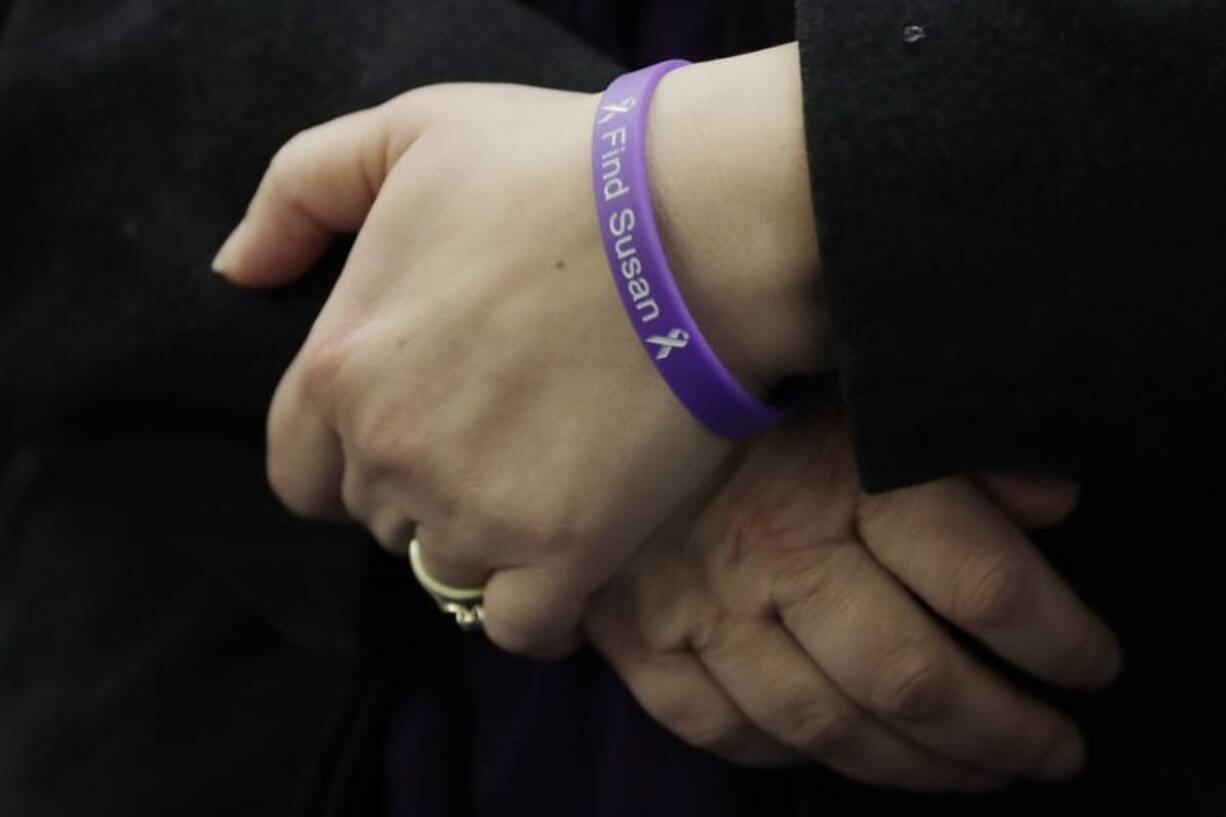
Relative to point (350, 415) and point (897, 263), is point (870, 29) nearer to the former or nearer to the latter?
point (897, 263)

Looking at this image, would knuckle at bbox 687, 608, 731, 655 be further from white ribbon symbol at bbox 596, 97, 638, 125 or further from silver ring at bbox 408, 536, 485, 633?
white ribbon symbol at bbox 596, 97, 638, 125

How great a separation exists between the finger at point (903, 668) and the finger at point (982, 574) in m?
0.01

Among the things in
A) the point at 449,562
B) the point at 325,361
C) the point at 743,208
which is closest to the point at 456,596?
the point at 449,562

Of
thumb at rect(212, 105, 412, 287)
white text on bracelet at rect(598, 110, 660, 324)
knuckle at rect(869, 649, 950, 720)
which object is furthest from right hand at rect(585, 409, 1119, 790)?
thumb at rect(212, 105, 412, 287)

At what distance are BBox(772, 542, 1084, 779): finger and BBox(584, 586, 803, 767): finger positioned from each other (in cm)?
6

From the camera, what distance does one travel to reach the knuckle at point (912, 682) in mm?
577

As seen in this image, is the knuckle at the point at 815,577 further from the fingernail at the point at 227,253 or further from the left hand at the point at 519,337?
the fingernail at the point at 227,253

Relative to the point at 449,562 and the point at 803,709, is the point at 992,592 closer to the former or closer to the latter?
the point at 803,709

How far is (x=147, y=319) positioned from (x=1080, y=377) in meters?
0.51

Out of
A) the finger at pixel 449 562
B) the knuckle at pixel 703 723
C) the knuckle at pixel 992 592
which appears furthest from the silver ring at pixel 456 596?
the knuckle at pixel 992 592

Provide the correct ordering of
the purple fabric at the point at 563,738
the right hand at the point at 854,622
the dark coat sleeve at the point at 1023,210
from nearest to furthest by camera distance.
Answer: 1. the dark coat sleeve at the point at 1023,210
2. the right hand at the point at 854,622
3. the purple fabric at the point at 563,738

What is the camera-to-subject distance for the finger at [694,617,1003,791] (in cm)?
61

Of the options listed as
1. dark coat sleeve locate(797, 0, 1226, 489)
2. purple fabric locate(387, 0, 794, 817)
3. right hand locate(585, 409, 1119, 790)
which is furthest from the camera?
purple fabric locate(387, 0, 794, 817)

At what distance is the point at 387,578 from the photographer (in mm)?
778
